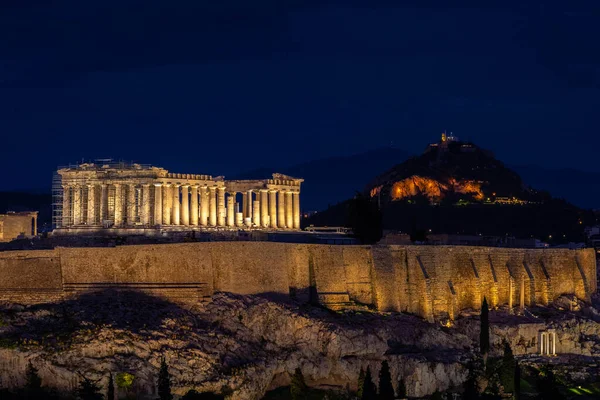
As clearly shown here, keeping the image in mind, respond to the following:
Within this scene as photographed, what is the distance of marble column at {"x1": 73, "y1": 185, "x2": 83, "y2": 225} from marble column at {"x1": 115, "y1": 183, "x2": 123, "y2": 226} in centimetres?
271

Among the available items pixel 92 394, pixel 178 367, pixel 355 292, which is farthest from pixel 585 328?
pixel 92 394

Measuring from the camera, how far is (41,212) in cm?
14938

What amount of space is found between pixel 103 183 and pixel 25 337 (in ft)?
90.5

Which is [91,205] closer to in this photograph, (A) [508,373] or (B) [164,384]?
(B) [164,384]

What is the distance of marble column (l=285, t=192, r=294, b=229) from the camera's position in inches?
3890

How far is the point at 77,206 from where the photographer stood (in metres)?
91.0

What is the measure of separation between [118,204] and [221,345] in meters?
25.4

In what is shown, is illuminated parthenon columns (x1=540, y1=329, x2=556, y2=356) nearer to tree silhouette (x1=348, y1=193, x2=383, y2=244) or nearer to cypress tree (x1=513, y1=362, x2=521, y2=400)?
cypress tree (x1=513, y1=362, x2=521, y2=400)

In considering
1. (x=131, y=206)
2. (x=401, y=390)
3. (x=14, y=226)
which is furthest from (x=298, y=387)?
(x=14, y=226)

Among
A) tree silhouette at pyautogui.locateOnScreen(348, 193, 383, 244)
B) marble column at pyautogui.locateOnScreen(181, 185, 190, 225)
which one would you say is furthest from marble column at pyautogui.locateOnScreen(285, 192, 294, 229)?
tree silhouette at pyautogui.locateOnScreen(348, 193, 383, 244)

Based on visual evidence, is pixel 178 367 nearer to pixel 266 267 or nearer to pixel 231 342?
pixel 231 342

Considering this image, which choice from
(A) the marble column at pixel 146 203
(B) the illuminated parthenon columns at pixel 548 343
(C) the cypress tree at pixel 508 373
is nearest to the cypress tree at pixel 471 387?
(C) the cypress tree at pixel 508 373

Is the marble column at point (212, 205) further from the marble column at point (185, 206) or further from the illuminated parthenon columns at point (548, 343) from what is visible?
the illuminated parthenon columns at point (548, 343)

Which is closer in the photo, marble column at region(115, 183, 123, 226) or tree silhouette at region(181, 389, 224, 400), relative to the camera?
tree silhouette at region(181, 389, 224, 400)
